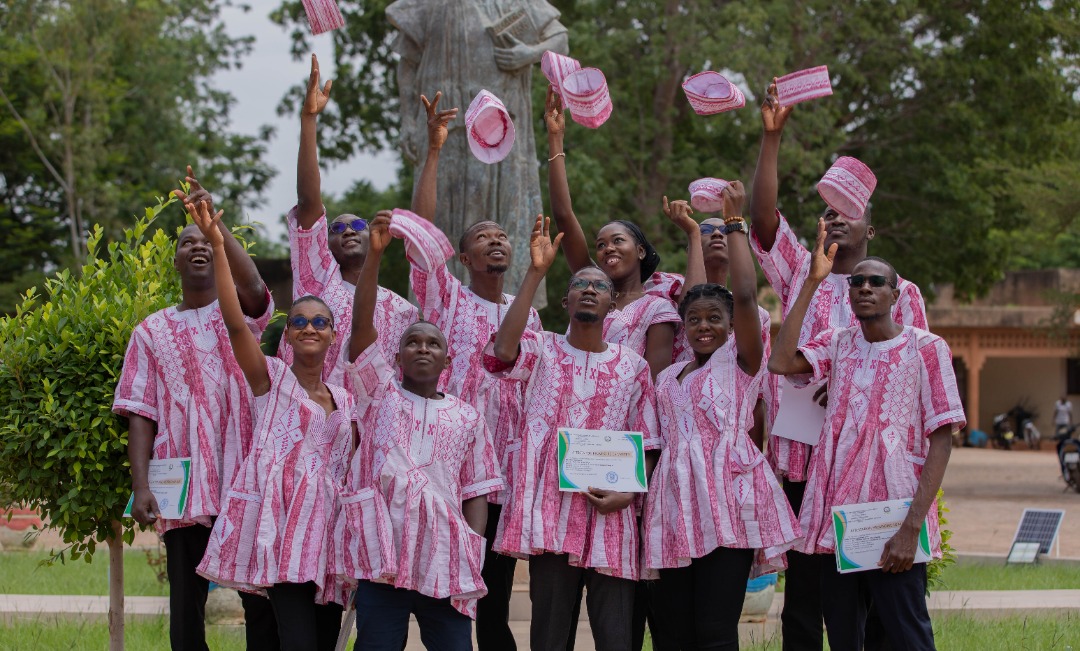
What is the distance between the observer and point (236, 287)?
4.78m

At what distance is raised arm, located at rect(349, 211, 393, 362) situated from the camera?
4520 millimetres

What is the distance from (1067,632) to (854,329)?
289 centimetres

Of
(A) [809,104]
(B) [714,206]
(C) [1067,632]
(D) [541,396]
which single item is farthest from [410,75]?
(A) [809,104]

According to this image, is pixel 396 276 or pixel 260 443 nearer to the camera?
pixel 260 443

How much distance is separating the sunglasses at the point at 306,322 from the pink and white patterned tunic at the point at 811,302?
67.5 inches

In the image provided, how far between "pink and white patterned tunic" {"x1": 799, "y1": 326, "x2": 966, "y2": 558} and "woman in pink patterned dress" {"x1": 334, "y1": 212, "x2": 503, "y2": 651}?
3.86 ft

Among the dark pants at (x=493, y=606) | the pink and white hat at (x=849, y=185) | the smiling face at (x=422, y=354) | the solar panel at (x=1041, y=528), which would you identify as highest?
the pink and white hat at (x=849, y=185)

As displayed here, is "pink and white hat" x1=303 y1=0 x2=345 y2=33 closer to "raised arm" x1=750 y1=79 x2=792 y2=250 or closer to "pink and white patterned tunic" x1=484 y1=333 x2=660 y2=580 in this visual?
"pink and white patterned tunic" x1=484 y1=333 x2=660 y2=580

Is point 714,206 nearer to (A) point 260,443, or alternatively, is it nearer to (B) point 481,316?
(B) point 481,316

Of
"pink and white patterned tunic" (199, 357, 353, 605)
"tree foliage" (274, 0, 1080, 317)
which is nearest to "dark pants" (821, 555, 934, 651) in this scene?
"pink and white patterned tunic" (199, 357, 353, 605)

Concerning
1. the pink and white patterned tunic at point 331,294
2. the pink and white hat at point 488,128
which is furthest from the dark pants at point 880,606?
the pink and white hat at point 488,128

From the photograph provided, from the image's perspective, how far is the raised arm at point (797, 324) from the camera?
4629 millimetres

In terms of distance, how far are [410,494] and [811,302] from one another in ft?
5.89

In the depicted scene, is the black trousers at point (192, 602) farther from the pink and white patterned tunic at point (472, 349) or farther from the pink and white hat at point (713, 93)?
the pink and white hat at point (713, 93)
